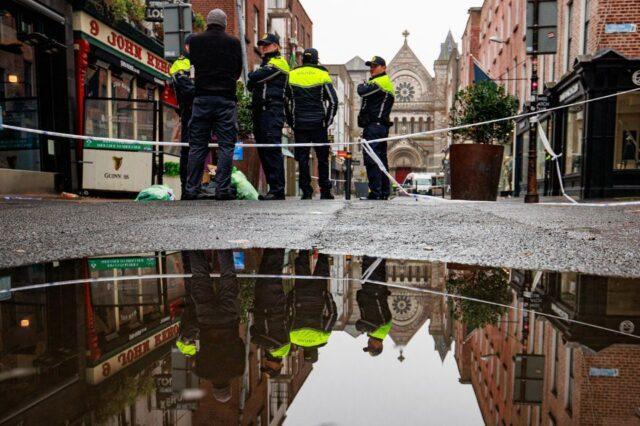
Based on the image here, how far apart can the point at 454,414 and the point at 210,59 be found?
583 centimetres

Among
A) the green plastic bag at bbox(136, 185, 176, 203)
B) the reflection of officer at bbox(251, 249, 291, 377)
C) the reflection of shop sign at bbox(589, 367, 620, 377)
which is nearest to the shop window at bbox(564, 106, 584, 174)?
the green plastic bag at bbox(136, 185, 176, 203)

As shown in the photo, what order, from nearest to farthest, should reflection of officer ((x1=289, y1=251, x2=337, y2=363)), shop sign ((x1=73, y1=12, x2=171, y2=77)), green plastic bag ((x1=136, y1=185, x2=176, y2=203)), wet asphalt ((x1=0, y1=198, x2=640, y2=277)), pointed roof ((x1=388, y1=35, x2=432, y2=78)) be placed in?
1. reflection of officer ((x1=289, y1=251, x2=337, y2=363))
2. wet asphalt ((x1=0, y1=198, x2=640, y2=277))
3. green plastic bag ((x1=136, y1=185, x2=176, y2=203))
4. shop sign ((x1=73, y1=12, x2=171, y2=77))
5. pointed roof ((x1=388, y1=35, x2=432, y2=78))

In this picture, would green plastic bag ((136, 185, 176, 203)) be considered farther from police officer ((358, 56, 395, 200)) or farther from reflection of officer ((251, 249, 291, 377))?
reflection of officer ((251, 249, 291, 377))

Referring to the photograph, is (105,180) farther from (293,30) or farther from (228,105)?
(293,30)

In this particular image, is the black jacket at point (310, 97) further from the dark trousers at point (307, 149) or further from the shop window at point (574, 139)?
the shop window at point (574, 139)

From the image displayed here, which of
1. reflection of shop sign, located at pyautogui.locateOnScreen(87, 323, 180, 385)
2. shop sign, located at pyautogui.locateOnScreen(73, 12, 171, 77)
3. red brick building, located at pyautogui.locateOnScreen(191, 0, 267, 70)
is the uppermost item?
red brick building, located at pyautogui.locateOnScreen(191, 0, 267, 70)

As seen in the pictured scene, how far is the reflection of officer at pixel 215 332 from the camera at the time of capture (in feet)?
2.58

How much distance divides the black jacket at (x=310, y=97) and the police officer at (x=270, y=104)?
0.29 m

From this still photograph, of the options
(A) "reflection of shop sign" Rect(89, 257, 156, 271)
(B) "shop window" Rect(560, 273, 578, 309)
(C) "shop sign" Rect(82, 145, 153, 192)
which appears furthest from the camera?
(C) "shop sign" Rect(82, 145, 153, 192)

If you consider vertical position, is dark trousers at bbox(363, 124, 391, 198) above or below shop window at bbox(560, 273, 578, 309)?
above

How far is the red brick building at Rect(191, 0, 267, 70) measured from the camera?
20.7 metres

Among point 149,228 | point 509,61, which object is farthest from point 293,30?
point 149,228

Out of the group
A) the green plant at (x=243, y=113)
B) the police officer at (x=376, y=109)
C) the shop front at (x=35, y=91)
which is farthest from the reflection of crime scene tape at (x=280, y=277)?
the green plant at (x=243, y=113)

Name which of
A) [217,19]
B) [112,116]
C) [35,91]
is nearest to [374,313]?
[217,19]
